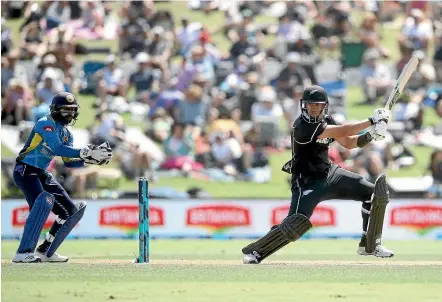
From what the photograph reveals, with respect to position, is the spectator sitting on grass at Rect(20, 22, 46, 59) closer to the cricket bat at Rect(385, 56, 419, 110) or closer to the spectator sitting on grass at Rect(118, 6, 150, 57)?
the spectator sitting on grass at Rect(118, 6, 150, 57)

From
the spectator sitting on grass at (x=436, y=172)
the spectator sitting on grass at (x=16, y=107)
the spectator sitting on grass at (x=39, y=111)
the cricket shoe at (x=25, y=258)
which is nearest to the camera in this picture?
the cricket shoe at (x=25, y=258)

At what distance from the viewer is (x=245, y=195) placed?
62.3ft

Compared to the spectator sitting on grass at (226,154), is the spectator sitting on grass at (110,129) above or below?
above

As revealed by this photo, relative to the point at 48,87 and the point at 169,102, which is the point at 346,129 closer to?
the point at 169,102

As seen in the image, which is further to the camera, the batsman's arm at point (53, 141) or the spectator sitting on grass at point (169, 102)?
the spectator sitting on grass at point (169, 102)

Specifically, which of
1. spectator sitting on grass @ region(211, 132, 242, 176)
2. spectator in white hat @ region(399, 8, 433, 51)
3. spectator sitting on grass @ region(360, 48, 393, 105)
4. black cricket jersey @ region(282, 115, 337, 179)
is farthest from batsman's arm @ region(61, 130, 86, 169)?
spectator in white hat @ region(399, 8, 433, 51)

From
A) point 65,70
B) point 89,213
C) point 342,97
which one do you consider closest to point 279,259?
point 89,213

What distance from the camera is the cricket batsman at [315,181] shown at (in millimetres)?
11328

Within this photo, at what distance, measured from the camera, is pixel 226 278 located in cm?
1059

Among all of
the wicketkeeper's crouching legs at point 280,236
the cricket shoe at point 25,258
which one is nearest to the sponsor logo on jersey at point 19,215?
the cricket shoe at point 25,258

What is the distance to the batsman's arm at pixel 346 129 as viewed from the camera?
36.4 ft

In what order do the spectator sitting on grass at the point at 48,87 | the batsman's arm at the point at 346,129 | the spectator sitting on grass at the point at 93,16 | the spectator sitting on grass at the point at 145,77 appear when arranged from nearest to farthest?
the batsman's arm at the point at 346,129 → the spectator sitting on grass at the point at 48,87 → the spectator sitting on grass at the point at 145,77 → the spectator sitting on grass at the point at 93,16

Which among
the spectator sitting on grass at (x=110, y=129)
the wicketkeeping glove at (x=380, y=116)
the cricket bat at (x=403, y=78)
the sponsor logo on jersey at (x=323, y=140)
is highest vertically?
the spectator sitting on grass at (x=110, y=129)

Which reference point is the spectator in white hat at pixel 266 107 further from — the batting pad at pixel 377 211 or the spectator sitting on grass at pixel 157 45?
the batting pad at pixel 377 211
